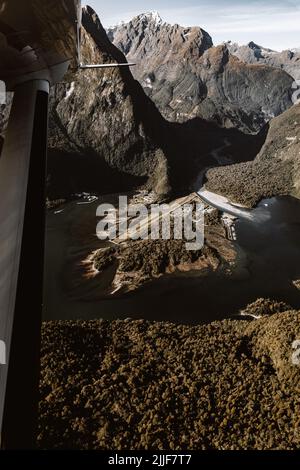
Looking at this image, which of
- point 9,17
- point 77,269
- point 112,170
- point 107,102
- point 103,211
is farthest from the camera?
point 107,102

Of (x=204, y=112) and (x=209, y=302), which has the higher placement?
(x=204, y=112)

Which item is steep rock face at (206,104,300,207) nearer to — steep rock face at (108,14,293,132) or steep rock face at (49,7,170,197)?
steep rock face at (49,7,170,197)

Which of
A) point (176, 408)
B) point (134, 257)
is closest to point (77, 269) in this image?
point (134, 257)

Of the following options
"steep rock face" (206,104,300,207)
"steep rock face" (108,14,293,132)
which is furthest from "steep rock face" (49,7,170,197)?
"steep rock face" (108,14,293,132)

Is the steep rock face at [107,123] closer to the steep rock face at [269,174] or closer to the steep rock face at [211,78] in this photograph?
the steep rock face at [269,174]

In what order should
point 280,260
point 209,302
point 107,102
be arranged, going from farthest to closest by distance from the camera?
point 107,102, point 280,260, point 209,302

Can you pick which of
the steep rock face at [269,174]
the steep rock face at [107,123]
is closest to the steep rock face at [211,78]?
the steep rock face at [269,174]

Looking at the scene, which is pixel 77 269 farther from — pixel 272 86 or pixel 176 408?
pixel 272 86
